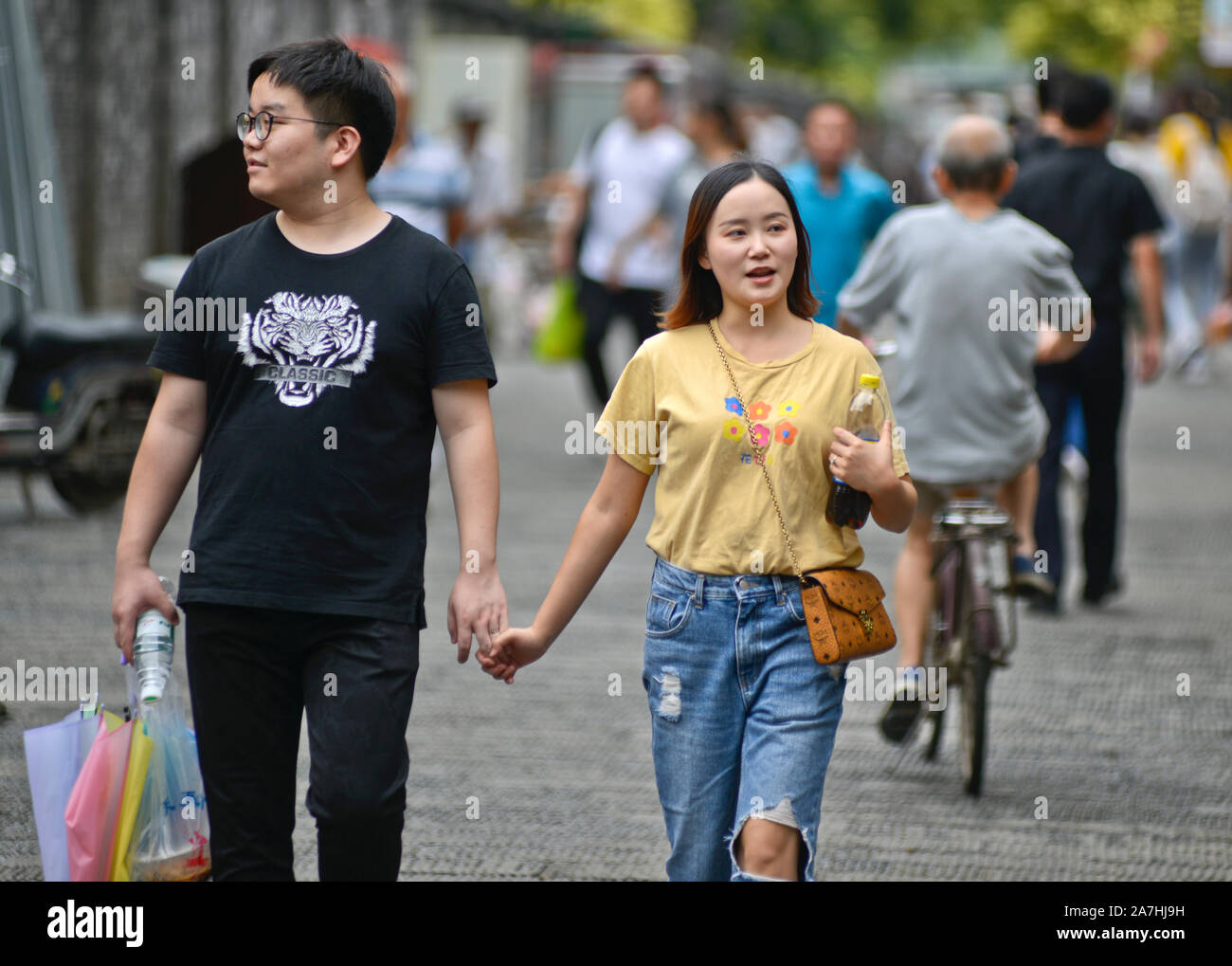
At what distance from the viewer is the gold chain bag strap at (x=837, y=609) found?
3418mm

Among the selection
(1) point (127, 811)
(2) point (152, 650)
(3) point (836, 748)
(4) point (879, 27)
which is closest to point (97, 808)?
(1) point (127, 811)

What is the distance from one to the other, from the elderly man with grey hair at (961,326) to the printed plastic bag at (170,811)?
261 cm

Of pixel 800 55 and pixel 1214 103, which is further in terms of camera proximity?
pixel 800 55

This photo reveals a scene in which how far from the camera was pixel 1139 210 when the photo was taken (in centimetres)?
774

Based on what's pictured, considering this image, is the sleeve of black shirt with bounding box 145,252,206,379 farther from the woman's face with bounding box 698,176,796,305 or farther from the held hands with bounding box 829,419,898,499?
the held hands with bounding box 829,419,898,499

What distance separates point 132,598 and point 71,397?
19.5ft

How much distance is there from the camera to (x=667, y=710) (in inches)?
139

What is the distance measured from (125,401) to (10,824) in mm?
4849

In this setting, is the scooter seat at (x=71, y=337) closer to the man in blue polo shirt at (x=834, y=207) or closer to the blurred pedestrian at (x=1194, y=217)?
the man in blue polo shirt at (x=834, y=207)

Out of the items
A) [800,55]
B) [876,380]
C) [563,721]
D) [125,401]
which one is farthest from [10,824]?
[800,55]

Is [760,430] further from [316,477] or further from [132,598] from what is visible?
[132,598]

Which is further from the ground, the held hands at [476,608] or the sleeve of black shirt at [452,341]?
the sleeve of black shirt at [452,341]

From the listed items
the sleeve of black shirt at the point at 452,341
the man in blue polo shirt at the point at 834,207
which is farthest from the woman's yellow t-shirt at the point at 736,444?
the man in blue polo shirt at the point at 834,207

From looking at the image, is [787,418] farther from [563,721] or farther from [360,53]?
[563,721]
